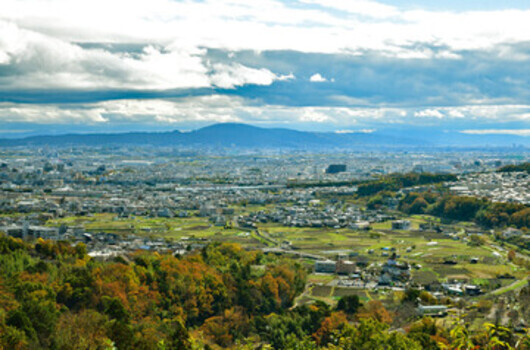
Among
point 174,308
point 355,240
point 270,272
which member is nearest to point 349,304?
point 270,272

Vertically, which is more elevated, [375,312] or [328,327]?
[375,312]

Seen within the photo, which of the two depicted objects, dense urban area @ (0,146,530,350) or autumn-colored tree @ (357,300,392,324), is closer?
dense urban area @ (0,146,530,350)

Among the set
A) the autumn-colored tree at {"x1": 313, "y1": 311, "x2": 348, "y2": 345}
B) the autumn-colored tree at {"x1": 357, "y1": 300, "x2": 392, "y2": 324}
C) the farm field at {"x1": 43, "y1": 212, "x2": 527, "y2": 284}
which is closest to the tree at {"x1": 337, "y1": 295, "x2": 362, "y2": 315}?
the autumn-colored tree at {"x1": 357, "y1": 300, "x2": 392, "y2": 324}

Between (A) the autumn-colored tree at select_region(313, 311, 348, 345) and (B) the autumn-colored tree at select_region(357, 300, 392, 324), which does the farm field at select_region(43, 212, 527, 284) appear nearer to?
(B) the autumn-colored tree at select_region(357, 300, 392, 324)

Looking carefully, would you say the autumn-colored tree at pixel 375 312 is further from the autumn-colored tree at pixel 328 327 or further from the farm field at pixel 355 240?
the farm field at pixel 355 240

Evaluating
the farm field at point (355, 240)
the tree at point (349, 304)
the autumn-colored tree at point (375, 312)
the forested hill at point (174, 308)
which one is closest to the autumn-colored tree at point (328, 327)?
the forested hill at point (174, 308)

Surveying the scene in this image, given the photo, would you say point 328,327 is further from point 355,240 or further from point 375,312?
point 355,240

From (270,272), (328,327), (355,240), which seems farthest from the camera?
(355,240)

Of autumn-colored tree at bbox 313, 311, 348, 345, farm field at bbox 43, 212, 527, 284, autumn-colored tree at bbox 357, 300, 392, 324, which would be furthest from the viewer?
farm field at bbox 43, 212, 527, 284

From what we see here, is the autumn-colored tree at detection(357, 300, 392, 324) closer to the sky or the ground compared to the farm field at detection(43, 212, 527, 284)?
closer to the sky

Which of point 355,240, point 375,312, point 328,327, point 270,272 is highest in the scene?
point 270,272
